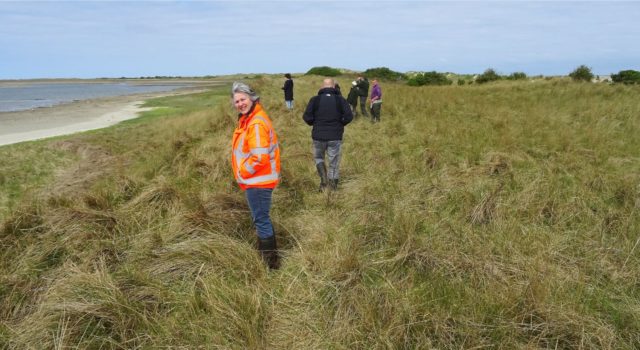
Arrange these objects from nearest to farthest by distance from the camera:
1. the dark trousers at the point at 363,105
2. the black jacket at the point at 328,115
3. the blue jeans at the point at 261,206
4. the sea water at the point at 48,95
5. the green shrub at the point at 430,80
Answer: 1. the blue jeans at the point at 261,206
2. the black jacket at the point at 328,115
3. the dark trousers at the point at 363,105
4. the green shrub at the point at 430,80
5. the sea water at the point at 48,95

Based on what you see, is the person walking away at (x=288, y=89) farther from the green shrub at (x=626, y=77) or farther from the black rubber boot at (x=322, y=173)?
the green shrub at (x=626, y=77)

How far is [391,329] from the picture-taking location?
8.68 feet

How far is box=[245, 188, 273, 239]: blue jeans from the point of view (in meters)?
3.64

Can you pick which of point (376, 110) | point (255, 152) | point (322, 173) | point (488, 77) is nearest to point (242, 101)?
point (255, 152)

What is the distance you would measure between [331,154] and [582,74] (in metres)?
25.8

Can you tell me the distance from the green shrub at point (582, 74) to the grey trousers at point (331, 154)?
966 inches

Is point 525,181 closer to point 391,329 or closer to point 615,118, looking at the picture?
point 391,329

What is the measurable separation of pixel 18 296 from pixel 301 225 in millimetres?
2834

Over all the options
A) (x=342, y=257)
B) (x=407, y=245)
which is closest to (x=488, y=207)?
(x=407, y=245)

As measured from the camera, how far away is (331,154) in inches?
242

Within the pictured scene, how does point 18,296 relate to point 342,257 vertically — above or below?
below

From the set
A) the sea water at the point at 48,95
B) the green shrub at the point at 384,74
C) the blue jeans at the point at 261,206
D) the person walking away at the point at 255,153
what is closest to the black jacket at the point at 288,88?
the person walking away at the point at 255,153

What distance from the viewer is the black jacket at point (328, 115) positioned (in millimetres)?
5996

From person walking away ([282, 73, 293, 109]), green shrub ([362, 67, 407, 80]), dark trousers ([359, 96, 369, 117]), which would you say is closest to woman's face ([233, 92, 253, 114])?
dark trousers ([359, 96, 369, 117])
